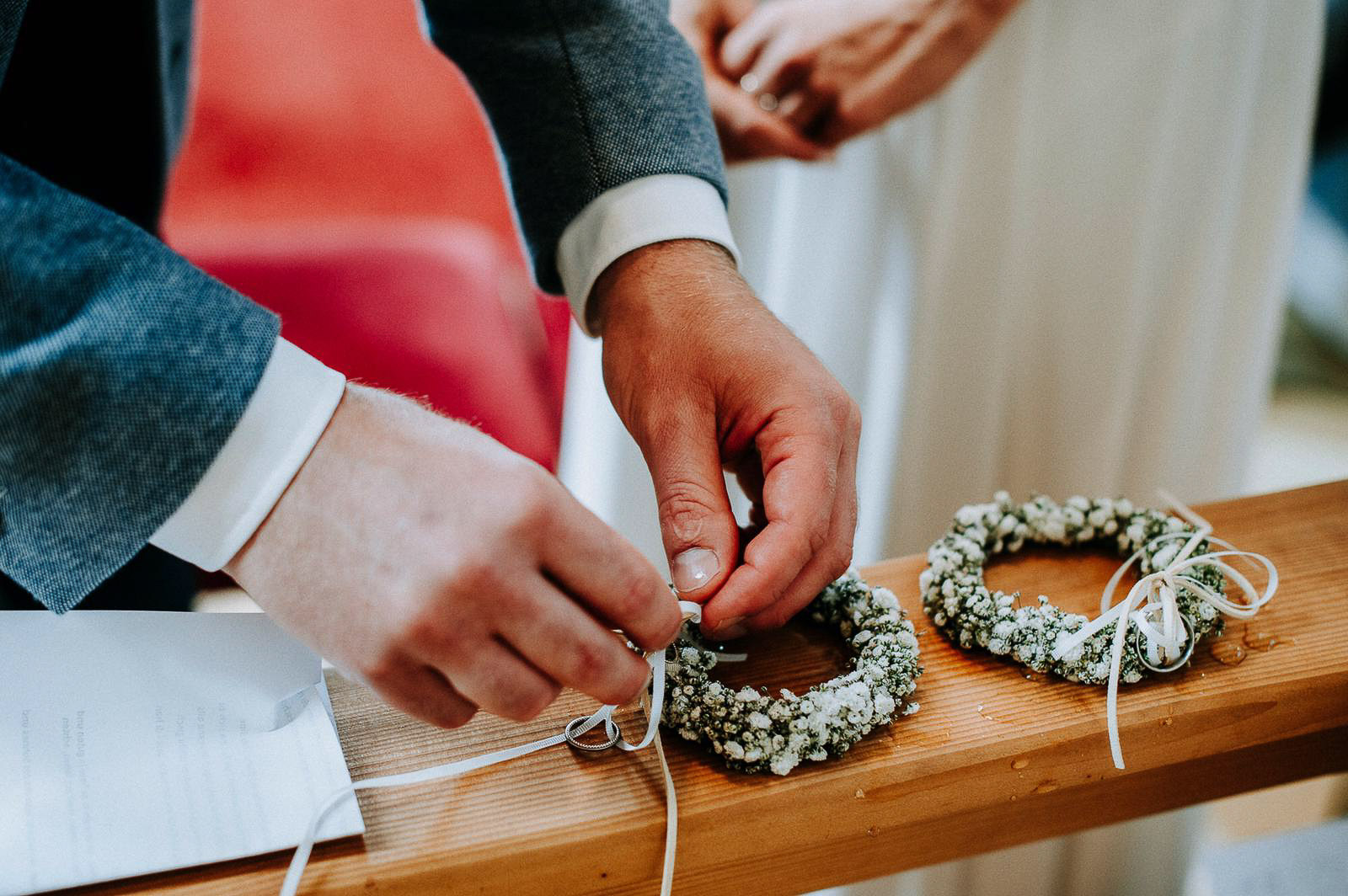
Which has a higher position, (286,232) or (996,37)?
(996,37)

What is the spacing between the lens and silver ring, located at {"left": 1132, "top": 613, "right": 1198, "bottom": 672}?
672 millimetres

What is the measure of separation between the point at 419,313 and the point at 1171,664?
1458mm

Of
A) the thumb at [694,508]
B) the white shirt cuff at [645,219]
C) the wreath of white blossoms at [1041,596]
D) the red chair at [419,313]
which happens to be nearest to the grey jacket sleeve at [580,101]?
the white shirt cuff at [645,219]

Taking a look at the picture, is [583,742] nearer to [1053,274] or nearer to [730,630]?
[730,630]

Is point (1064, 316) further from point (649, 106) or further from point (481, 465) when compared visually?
point (481, 465)

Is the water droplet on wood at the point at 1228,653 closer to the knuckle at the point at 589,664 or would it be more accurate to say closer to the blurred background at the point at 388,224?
the knuckle at the point at 589,664

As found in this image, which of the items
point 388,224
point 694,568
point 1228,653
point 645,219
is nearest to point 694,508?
point 694,568

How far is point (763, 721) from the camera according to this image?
590mm

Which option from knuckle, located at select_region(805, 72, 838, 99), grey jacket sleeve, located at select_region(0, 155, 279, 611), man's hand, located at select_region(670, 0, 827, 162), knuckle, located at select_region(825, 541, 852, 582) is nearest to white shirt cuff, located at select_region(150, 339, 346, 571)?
grey jacket sleeve, located at select_region(0, 155, 279, 611)

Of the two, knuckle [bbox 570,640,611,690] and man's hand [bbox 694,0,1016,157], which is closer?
knuckle [bbox 570,640,611,690]

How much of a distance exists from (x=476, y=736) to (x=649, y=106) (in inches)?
20.2

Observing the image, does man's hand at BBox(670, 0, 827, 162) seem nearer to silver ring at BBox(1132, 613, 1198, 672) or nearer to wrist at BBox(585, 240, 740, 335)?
wrist at BBox(585, 240, 740, 335)

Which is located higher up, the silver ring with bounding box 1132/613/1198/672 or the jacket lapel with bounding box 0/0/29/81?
the jacket lapel with bounding box 0/0/29/81

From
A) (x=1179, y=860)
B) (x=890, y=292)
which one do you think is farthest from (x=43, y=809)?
(x=1179, y=860)
